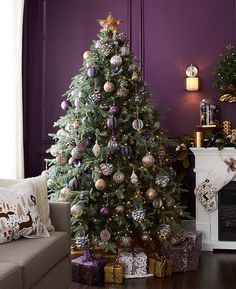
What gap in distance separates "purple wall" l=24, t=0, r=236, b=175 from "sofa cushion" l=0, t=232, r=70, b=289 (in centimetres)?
261

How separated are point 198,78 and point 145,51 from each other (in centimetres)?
71

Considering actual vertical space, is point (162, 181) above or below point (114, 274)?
above

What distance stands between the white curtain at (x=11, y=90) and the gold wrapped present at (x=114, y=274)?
5.14ft

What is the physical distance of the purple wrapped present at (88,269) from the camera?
13.2 ft

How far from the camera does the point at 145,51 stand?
19.5ft

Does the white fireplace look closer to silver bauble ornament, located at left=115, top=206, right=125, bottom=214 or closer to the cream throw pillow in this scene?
silver bauble ornament, located at left=115, top=206, right=125, bottom=214

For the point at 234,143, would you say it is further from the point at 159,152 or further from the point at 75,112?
the point at 75,112

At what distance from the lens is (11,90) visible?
5.10 meters

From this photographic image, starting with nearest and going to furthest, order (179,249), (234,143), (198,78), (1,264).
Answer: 1. (1,264)
2. (179,249)
3. (234,143)
4. (198,78)

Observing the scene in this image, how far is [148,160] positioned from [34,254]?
173cm

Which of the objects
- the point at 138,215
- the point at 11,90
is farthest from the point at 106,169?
the point at 11,90

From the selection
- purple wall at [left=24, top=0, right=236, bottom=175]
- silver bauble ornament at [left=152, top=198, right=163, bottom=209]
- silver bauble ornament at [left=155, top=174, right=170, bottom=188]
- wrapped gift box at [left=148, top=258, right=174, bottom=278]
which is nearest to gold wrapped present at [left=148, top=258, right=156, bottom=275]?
wrapped gift box at [left=148, top=258, right=174, bottom=278]

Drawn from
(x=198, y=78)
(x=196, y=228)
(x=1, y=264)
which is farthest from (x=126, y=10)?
(x=1, y=264)

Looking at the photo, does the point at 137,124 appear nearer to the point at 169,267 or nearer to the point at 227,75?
the point at 169,267
